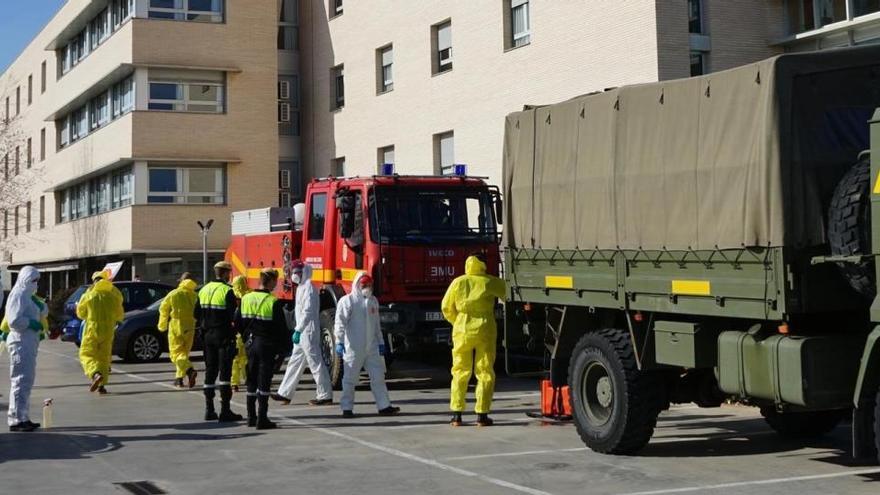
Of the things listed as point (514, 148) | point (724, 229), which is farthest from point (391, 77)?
point (724, 229)

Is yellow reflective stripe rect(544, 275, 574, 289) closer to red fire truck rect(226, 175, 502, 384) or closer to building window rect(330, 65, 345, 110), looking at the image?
red fire truck rect(226, 175, 502, 384)

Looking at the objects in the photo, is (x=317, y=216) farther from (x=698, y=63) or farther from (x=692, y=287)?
(x=692, y=287)

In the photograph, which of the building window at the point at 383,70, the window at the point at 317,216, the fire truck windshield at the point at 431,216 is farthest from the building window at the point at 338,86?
the fire truck windshield at the point at 431,216

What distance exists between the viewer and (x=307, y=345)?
48.5 ft

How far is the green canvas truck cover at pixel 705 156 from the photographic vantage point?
8781mm

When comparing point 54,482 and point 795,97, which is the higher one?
point 795,97

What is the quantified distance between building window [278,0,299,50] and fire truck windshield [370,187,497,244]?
73.1 ft

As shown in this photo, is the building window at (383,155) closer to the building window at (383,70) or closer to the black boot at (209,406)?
the building window at (383,70)

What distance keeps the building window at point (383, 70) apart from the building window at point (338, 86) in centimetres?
275

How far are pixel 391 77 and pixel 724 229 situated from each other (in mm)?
23489

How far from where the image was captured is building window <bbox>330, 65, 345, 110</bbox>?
35.2 meters

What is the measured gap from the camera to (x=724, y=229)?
9.28 m

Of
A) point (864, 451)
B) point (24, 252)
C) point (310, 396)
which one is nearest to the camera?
point (864, 451)

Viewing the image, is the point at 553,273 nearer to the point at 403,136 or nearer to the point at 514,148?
the point at 514,148
